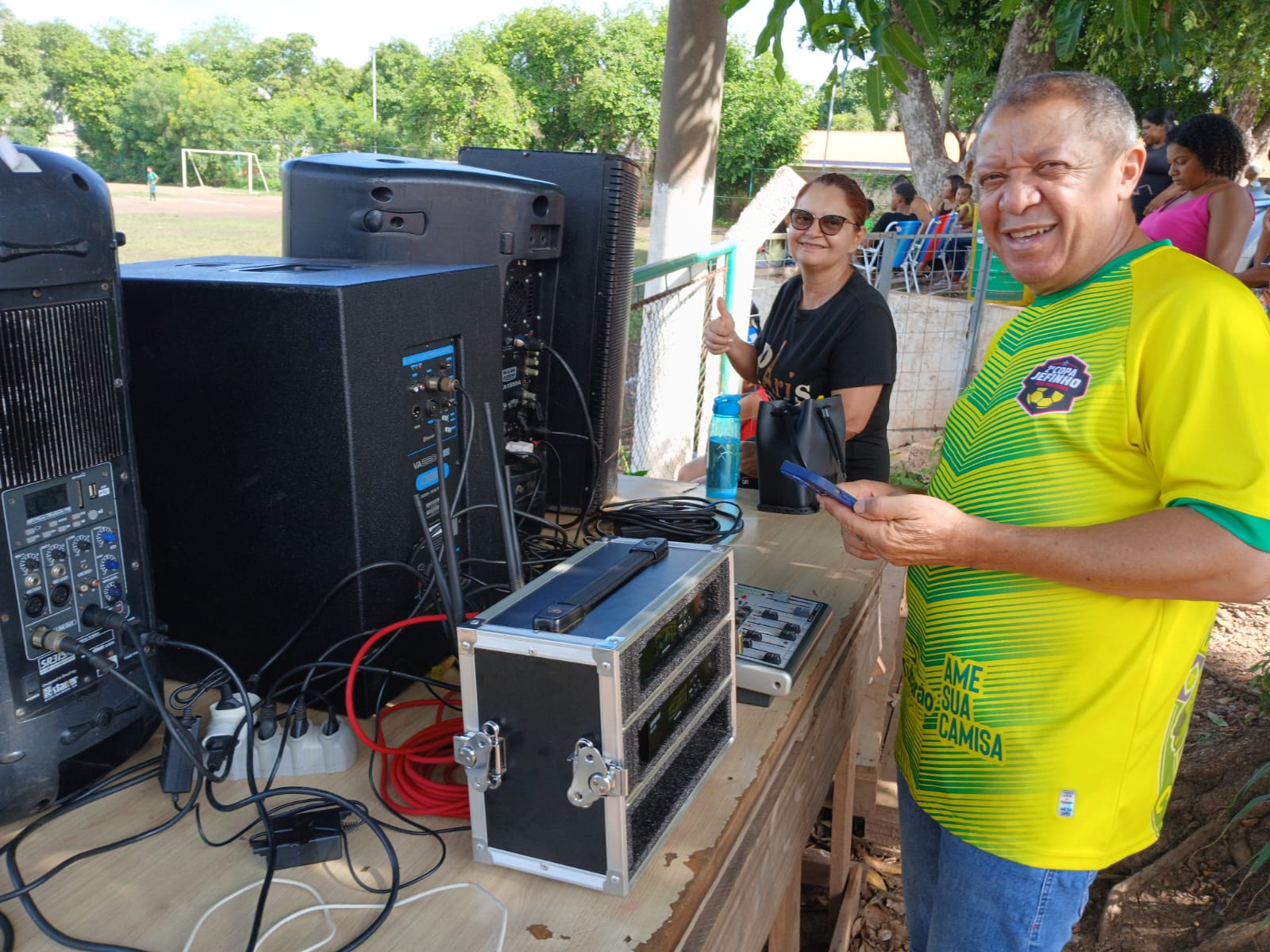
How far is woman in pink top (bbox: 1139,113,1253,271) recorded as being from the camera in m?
4.04

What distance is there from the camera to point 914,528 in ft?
4.04

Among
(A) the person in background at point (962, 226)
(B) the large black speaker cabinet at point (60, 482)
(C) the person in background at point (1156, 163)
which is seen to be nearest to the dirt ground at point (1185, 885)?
(B) the large black speaker cabinet at point (60, 482)

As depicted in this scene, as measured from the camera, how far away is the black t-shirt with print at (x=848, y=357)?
2514 millimetres

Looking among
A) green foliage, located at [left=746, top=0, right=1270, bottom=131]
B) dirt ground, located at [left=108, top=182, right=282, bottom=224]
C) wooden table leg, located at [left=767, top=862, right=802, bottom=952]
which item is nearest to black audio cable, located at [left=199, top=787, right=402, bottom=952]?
wooden table leg, located at [left=767, top=862, right=802, bottom=952]

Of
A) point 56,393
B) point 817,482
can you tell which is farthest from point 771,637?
point 56,393

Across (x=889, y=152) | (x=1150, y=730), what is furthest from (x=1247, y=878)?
(x=889, y=152)

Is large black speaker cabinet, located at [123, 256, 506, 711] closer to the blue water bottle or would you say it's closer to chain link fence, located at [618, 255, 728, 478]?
the blue water bottle

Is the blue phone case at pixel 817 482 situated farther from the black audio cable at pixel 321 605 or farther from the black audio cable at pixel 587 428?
the black audio cable at pixel 587 428

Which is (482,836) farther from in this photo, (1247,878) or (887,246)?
(887,246)

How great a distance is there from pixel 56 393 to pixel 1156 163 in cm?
677

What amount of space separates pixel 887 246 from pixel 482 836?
21.7 ft

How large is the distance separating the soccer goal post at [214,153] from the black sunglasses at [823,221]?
3520 cm

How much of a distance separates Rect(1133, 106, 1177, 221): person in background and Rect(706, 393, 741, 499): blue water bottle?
4.96 m

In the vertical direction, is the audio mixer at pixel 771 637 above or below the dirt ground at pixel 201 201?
below
